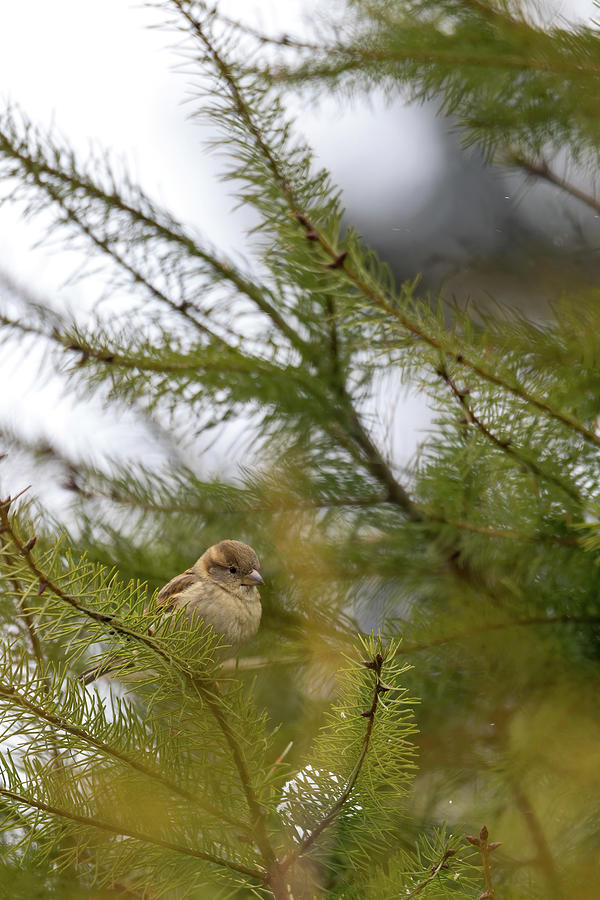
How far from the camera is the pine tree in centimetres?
109

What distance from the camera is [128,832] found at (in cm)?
106

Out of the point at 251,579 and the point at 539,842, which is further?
the point at 251,579

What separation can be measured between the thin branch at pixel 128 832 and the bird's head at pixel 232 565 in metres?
0.63

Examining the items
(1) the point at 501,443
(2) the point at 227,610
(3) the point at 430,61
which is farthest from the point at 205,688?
(3) the point at 430,61

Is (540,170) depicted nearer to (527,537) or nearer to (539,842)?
→ (527,537)

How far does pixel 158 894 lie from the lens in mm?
1134

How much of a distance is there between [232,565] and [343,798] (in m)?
0.66

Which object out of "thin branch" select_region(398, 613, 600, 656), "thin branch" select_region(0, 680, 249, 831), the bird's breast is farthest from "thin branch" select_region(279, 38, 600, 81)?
"thin branch" select_region(0, 680, 249, 831)

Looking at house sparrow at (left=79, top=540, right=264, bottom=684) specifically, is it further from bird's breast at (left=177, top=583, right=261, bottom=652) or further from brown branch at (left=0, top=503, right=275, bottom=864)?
brown branch at (left=0, top=503, right=275, bottom=864)

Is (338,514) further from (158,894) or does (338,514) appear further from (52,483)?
(158,894)

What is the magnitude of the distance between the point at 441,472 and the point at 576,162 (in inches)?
39.5

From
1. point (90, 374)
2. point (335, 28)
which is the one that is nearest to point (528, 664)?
point (90, 374)

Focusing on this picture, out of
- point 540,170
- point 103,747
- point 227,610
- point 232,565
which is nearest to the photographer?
point 103,747

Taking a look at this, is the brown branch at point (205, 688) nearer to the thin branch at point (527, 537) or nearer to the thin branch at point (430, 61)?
the thin branch at point (527, 537)
